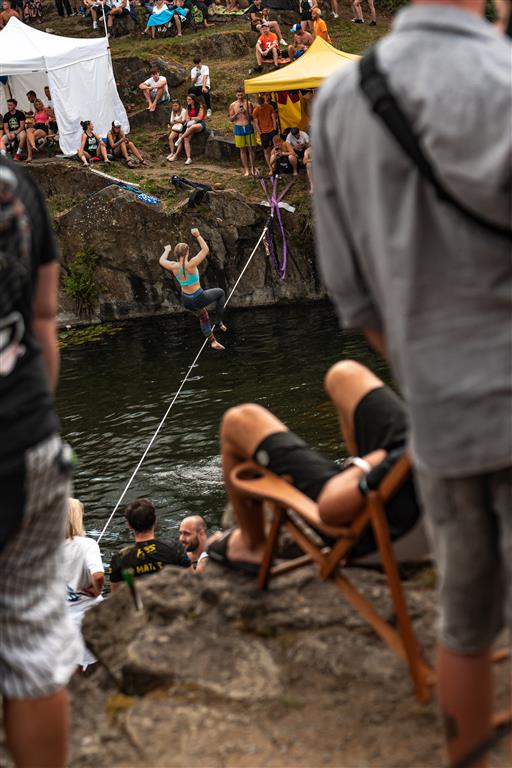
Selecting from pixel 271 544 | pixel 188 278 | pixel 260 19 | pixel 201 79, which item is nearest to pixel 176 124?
pixel 201 79

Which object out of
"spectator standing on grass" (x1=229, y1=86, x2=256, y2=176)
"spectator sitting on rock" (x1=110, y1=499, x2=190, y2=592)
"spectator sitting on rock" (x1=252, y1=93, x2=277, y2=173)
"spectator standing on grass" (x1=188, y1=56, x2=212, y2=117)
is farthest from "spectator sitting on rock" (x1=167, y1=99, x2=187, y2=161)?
"spectator sitting on rock" (x1=110, y1=499, x2=190, y2=592)

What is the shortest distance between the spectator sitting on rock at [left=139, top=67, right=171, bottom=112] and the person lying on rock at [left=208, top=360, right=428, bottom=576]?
25559 mm

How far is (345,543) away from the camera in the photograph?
329 centimetres

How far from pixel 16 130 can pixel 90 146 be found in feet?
6.65

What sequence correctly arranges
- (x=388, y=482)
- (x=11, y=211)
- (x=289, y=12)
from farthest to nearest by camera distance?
(x=289, y=12) → (x=388, y=482) → (x=11, y=211)

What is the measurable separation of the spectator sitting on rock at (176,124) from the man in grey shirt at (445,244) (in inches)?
988

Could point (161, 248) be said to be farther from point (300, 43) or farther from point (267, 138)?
point (300, 43)

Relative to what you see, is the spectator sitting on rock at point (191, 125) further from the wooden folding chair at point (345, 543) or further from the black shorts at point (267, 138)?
the wooden folding chair at point (345, 543)

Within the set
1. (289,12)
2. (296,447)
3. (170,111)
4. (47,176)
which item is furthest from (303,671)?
(289,12)

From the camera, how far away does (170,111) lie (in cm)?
2841

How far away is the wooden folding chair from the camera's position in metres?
3.01

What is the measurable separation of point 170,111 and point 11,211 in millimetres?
27230

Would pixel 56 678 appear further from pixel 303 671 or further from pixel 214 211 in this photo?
pixel 214 211

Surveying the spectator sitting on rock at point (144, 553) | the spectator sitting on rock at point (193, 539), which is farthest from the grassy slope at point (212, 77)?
the spectator sitting on rock at point (144, 553)
